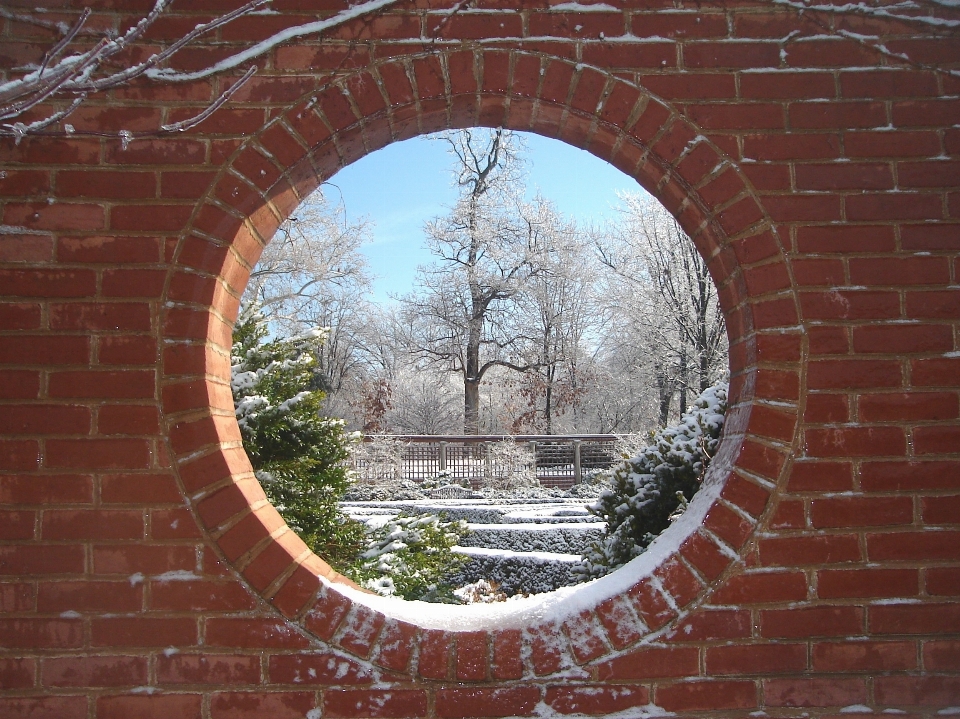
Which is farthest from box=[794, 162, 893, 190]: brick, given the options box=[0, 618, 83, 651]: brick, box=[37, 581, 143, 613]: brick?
box=[0, 618, 83, 651]: brick

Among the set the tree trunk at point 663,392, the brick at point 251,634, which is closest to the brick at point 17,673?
the brick at point 251,634

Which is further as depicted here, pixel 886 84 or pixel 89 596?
pixel 886 84

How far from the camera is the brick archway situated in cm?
214

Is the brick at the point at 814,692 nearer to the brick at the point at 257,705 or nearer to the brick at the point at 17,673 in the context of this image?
the brick at the point at 257,705

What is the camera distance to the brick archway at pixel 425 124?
2145 millimetres

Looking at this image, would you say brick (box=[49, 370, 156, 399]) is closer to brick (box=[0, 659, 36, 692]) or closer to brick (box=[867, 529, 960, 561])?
brick (box=[0, 659, 36, 692])

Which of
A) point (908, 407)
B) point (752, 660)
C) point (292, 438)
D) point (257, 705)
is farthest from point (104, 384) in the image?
point (292, 438)

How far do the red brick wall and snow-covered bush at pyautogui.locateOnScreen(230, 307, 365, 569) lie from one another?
2.59 meters

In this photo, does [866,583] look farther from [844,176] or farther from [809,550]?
[844,176]

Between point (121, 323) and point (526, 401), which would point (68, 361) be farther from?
point (526, 401)

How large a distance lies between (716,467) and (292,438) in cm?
362

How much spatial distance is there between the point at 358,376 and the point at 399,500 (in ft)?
45.3

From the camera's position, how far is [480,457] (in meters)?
15.5

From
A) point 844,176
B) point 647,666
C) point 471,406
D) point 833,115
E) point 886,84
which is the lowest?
point 647,666
